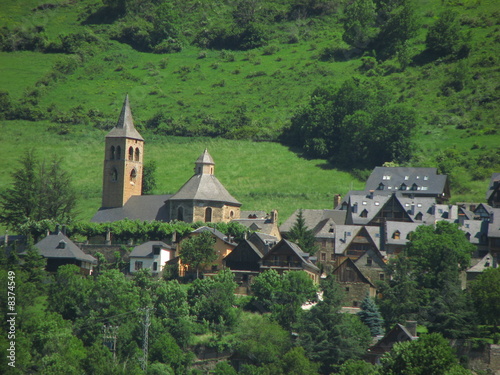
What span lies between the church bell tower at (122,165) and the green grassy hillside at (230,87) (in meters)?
9.88

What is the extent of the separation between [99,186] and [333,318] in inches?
2397

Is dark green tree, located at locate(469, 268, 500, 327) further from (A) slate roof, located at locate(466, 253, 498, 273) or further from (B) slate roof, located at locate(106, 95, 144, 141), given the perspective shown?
(B) slate roof, located at locate(106, 95, 144, 141)

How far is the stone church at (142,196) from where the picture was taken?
10256 cm

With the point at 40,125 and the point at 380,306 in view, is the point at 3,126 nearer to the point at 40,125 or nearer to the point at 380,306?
the point at 40,125

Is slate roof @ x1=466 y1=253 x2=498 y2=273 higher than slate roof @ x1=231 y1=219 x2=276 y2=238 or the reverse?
the reverse

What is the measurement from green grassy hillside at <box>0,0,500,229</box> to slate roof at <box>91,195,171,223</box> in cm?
1271

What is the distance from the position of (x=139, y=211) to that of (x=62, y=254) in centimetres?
1887

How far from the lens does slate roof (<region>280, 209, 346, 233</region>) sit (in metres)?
106

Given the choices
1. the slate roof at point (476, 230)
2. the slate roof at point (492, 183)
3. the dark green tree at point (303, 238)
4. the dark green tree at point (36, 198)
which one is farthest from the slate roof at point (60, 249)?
the slate roof at point (492, 183)

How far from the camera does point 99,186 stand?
418 feet

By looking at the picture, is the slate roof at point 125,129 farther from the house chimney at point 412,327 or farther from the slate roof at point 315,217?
the house chimney at point 412,327

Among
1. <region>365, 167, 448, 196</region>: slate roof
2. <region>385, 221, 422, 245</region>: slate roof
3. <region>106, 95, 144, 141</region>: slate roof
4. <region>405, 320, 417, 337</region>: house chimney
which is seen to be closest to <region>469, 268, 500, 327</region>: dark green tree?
<region>405, 320, 417, 337</region>: house chimney

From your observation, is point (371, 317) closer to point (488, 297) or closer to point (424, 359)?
point (488, 297)

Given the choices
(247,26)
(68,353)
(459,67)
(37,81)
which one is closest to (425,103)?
(459,67)
